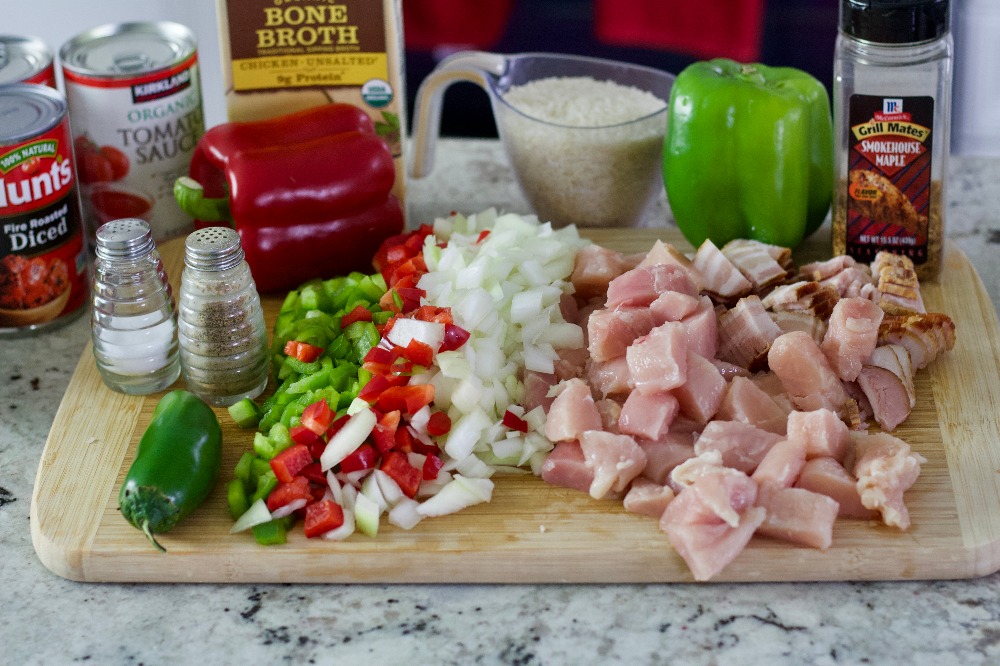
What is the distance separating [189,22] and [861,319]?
108 inches

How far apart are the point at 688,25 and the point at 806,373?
2.15 metres

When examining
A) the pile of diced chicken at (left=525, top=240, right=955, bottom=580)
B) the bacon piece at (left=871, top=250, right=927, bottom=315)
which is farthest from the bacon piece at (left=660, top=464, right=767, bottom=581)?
the bacon piece at (left=871, top=250, right=927, bottom=315)

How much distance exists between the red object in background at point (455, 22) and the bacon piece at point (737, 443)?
238 cm

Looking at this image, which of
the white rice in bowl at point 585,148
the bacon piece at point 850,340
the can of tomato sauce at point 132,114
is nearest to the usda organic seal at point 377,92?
the white rice in bowl at point 585,148

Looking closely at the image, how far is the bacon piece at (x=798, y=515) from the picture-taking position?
5.97ft

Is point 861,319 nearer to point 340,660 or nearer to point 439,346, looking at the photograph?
point 439,346

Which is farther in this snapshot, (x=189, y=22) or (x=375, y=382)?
(x=189, y=22)

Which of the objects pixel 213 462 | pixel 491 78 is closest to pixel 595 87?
pixel 491 78

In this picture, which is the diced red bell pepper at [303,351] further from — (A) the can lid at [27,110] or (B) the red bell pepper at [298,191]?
(A) the can lid at [27,110]

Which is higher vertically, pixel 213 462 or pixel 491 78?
pixel 491 78

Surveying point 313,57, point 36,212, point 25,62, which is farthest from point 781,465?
point 25,62

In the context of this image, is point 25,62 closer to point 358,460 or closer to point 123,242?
point 123,242

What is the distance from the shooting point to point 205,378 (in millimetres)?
2217

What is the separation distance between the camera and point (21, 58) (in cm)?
259
